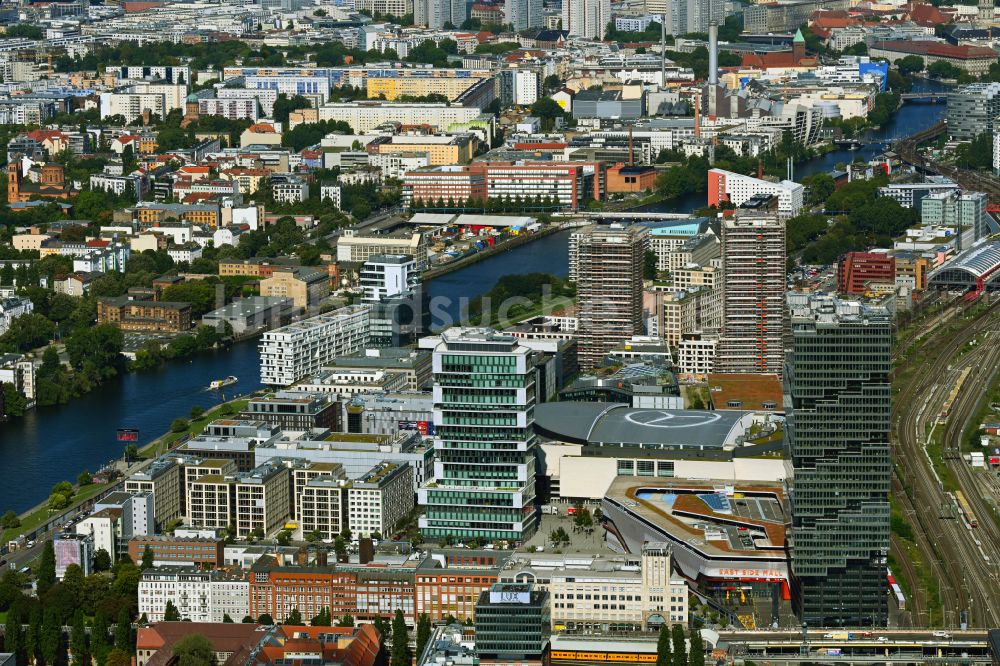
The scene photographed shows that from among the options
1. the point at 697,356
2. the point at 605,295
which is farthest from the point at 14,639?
the point at 697,356

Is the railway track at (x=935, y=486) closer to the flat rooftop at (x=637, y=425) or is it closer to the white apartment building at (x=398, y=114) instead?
the flat rooftop at (x=637, y=425)

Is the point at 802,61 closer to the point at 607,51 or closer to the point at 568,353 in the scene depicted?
the point at 607,51

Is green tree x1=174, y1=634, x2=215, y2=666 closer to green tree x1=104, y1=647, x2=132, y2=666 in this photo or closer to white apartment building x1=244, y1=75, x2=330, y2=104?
green tree x1=104, y1=647, x2=132, y2=666

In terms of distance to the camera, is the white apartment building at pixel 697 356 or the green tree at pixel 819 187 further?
the green tree at pixel 819 187

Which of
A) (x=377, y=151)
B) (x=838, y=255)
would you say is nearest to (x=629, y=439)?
(x=838, y=255)

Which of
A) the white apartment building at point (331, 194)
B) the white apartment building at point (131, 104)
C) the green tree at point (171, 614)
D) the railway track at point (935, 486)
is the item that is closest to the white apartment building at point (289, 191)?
the white apartment building at point (331, 194)

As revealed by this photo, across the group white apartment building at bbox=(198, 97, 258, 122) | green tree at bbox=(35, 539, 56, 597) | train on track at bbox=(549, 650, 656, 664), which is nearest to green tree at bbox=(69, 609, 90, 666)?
green tree at bbox=(35, 539, 56, 597)
